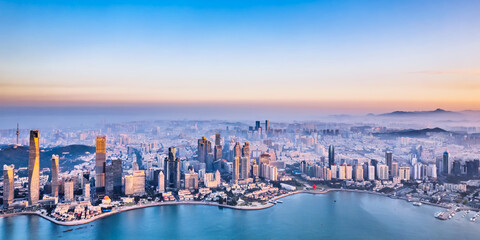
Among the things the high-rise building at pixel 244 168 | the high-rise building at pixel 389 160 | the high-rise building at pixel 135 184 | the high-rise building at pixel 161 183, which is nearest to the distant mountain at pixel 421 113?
the high-rise building at pixel 389 160

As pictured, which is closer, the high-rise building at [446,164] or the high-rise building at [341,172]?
the high-rise building at [446,164]

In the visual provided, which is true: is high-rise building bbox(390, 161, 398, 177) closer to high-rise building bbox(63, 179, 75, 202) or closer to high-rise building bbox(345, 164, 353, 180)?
high-rise building bbox(345, 164, 353, 180)

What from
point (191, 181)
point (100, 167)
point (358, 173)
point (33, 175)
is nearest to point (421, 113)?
point (358, 173)

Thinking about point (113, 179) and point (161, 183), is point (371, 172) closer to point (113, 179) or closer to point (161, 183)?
point (161, 183)

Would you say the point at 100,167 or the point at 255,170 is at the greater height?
the point at 100,167

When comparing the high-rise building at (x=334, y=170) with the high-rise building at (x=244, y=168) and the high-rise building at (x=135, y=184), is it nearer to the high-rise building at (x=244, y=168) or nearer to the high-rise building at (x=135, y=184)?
the high-rise building at (x=244, y=168)

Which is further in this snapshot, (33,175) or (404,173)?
(404,173)

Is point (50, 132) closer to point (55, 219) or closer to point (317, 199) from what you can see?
point (55, 219)
